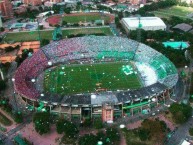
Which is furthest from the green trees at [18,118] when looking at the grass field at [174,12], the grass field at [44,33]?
the grass field at [174,12]

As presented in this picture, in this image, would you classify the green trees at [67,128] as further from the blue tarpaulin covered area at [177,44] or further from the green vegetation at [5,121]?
the blue tarpaulin covered area at [177,44]

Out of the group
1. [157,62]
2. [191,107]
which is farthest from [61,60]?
[191,107]

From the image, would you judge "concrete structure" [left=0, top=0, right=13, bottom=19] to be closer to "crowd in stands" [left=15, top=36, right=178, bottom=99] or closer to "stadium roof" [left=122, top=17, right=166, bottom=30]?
"stadium roof" [left=122, top=17, right=166, bottom=30]

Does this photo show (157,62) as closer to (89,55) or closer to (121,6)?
(89,55)

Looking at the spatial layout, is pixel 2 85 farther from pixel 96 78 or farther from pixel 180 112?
pixel 180 112

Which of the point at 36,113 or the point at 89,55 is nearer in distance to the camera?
the point at 36,113

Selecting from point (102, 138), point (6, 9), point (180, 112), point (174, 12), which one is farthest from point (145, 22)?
point (102, 138)
